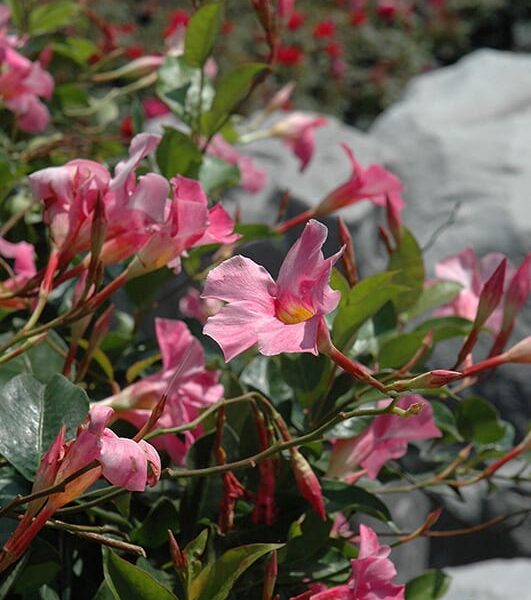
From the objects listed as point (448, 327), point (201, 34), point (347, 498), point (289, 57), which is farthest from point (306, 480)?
point (289, 57)

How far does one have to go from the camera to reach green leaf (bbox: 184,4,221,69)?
1071mm

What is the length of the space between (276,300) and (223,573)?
0.63ft

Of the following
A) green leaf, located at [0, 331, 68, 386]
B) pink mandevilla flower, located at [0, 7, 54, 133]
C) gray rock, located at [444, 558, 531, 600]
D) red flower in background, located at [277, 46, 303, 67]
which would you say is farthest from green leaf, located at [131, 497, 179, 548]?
red flower in background, located at [277, 46, 303, 67]

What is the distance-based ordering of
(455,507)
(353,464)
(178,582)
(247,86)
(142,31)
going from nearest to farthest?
1. (178,582)
2. (353,464)
3. (247,86)
4. (455,507)
5. (142,31)

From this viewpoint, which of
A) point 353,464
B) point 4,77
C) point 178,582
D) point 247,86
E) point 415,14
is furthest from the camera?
point 415,14

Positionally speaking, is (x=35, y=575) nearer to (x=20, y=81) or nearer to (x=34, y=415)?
(x=34, y=415)

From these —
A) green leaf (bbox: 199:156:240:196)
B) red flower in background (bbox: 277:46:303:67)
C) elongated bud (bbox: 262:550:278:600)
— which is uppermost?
green leaf (bbox: 199:156:240:196)

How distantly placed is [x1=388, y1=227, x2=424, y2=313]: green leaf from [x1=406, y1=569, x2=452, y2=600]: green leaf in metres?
0.28

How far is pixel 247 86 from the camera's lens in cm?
109

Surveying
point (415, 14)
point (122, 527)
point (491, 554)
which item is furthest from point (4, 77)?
point (415, 14)

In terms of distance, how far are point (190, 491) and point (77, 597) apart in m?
0.13

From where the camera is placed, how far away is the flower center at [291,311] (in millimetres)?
674

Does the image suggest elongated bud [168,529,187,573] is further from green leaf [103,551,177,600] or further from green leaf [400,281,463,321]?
green leaf [400,281,463,321]

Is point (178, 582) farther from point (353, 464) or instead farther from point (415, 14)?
point (415, 14)
